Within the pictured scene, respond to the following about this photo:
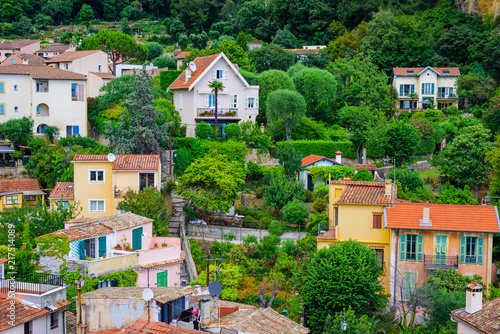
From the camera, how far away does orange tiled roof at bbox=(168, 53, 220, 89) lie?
5354cm

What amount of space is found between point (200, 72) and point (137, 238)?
2399 centimetres

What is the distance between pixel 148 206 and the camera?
1435 inches

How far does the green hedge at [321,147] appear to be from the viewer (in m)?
49.9

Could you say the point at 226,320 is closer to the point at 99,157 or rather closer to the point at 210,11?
the point at 99,157

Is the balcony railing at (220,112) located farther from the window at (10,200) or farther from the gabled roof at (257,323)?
the gabled roof at (257,323)

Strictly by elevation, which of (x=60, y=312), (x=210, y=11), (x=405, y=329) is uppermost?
(x=210, y=11)

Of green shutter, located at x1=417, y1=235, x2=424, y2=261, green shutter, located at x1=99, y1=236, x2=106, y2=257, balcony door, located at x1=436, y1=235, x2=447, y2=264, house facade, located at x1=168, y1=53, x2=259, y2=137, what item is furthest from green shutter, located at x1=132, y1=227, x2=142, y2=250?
house facade, located at x1=168, y1=53, x2=259, y2=137

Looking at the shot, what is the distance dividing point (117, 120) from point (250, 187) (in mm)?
11649

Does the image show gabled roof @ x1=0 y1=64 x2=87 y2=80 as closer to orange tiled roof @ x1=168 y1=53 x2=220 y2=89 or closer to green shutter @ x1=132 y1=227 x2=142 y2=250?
orange tiled roof @ x1=168 y1=53 x2=220 y2=89

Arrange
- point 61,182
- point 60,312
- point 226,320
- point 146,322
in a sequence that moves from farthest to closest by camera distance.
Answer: point 61,182, point 60,312, point 226,320, point 146,322

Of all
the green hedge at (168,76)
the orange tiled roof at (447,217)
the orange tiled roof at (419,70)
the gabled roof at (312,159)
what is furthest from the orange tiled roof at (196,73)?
the orange tiled roof at (447,217)

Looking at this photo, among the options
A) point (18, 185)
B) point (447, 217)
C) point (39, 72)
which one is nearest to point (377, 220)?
point (447, 217)

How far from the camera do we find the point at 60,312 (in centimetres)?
2377

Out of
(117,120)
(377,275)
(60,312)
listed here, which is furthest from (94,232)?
(117,120)
